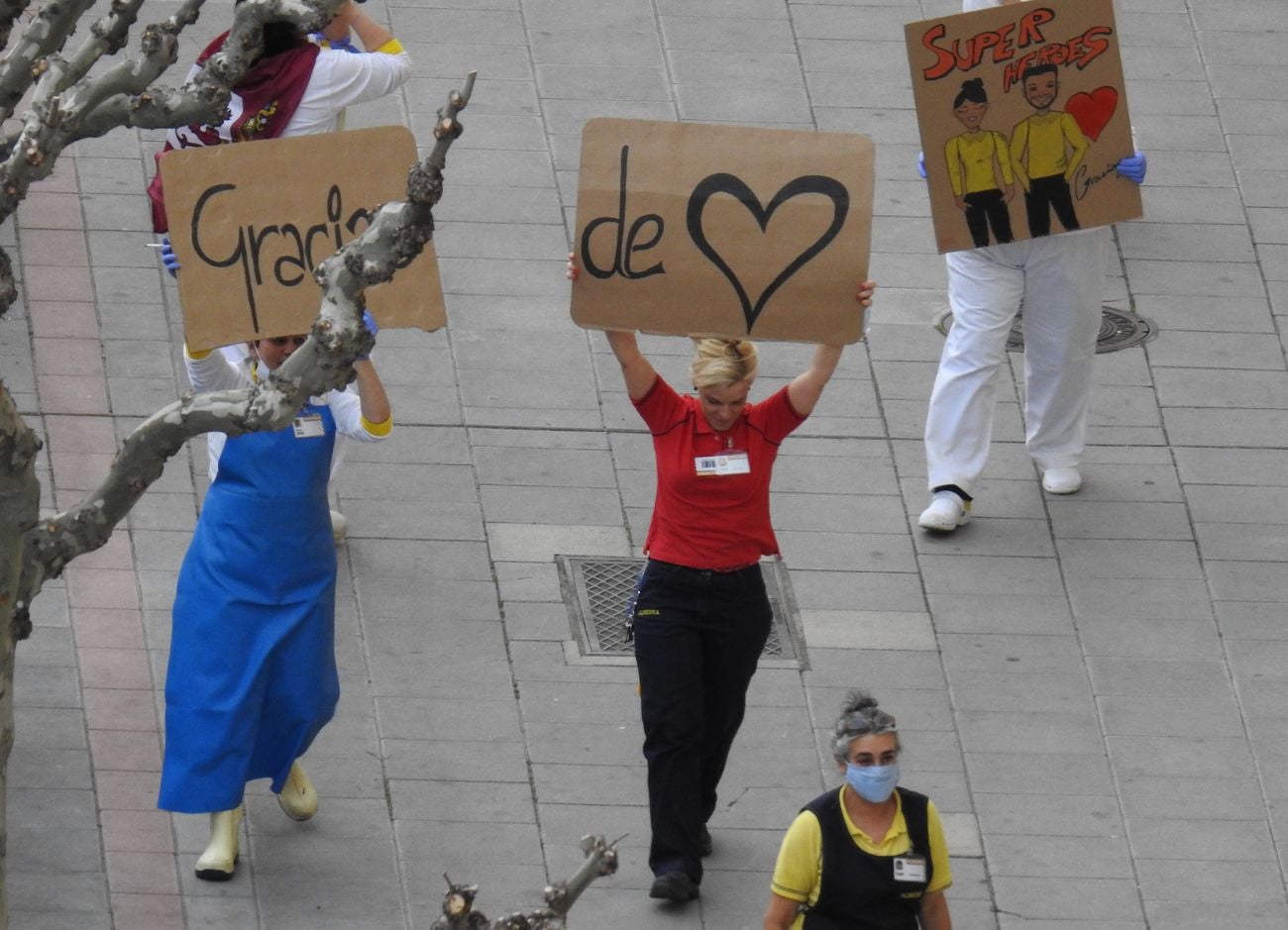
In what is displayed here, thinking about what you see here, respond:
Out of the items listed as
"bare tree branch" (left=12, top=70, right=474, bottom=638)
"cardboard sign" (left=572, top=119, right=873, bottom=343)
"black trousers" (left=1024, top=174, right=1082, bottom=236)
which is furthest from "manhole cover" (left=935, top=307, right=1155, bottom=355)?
"bare tree branch" (left=12, top=70, right=474, bottom=638)

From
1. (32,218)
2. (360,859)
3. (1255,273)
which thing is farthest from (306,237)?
(1255,273)

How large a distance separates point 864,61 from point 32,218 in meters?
4.61

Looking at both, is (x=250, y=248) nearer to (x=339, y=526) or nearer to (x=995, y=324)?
(x=339, y=526)

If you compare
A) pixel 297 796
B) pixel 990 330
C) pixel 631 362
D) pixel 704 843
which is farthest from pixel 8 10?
pixel 990 330

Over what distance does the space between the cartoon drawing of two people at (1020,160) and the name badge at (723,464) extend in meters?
2.28

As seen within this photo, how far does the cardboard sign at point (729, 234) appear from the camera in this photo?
8266mm

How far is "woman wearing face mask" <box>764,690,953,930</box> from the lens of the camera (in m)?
7.45

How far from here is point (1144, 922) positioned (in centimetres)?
886

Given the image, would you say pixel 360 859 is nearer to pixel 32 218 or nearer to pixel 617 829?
pixel 617 829

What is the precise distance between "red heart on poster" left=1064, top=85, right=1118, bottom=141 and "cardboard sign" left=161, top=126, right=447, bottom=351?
3206mm

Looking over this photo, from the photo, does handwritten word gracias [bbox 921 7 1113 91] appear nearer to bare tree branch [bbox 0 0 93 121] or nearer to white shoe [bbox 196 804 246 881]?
white shoe [bbox 196 804 246 881]

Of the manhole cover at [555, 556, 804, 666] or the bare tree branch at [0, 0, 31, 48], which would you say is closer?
the bare tree branch at [0, 0, 31, 48]

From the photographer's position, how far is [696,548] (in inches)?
335

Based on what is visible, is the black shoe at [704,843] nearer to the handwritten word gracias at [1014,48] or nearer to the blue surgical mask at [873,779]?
the blue surgical mask at [873,779]
